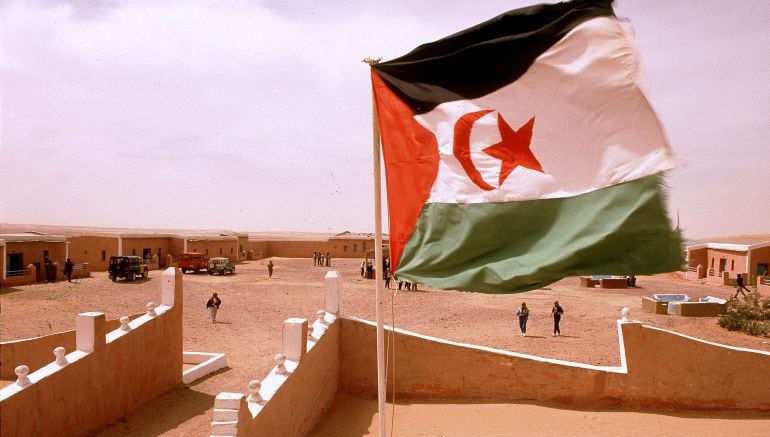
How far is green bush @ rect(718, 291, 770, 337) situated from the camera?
61.9 ft

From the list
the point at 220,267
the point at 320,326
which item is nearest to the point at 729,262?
the point at 320,326

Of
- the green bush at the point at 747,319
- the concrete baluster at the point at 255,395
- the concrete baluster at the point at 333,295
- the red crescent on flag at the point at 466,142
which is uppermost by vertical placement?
the red crescent on flag at the point at 466,142

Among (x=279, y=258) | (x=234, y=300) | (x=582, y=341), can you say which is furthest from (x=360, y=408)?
(x=279, y=258)

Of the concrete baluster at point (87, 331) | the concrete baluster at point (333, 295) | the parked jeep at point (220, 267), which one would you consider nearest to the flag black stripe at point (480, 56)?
the concrete baluster at point (333, 295)

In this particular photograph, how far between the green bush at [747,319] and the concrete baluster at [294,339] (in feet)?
61.8

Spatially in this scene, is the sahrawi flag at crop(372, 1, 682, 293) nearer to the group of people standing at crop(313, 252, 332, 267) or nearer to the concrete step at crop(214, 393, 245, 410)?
the concrete step at crop(214, 393, 245, 410)

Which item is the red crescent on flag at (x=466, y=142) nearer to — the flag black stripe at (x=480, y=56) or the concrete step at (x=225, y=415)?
the flag black stripe at (x=480, y=56)

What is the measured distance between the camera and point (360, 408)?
31.9ft

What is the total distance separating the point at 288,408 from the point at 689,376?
7.55 metres

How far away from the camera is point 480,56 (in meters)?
4.95

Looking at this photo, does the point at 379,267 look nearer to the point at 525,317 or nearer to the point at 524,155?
the point at 524,155

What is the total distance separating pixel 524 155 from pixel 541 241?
2.74 feet

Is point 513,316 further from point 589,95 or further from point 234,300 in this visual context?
point 589,95

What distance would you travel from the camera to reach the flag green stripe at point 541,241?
4086 millimetres
